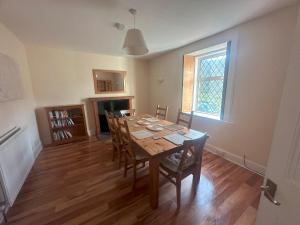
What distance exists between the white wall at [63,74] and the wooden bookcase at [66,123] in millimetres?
199

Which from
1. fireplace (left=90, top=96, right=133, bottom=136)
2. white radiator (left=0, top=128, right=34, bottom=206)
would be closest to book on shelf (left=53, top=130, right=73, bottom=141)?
fireplace (left=90, top=96, right=133, bottom=136)

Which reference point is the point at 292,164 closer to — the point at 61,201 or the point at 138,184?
the point at 138,184

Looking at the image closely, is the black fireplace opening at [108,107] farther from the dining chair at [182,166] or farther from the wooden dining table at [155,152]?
the dining chair at [182,166]

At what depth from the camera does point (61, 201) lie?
5.38 feet

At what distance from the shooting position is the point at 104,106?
154 inches

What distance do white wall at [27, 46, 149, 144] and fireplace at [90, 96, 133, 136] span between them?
223 mm

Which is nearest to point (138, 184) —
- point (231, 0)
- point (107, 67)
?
point (231, 0)

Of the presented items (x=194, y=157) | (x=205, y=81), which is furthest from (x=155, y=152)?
(x=205, y=81)

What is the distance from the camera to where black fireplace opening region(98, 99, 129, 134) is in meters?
3.88

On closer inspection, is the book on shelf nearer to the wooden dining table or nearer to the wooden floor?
the wooden floor

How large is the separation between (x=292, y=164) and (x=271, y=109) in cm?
178

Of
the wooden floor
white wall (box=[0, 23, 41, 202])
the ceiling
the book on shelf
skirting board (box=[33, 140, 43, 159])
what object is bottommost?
the wooden floor

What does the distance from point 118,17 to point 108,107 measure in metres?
2.56

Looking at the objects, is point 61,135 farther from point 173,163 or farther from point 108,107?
point 173,163
